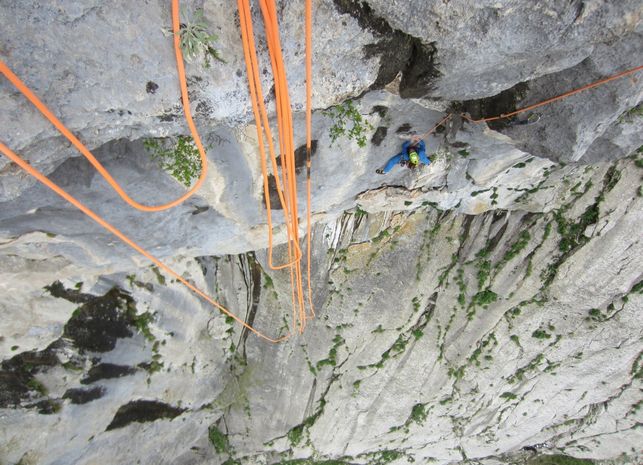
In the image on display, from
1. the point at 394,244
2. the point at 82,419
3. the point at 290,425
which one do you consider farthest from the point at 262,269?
the point at 290,425

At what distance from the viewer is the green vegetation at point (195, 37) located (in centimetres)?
312

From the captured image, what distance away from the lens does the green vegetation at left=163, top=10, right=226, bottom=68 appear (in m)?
3.12

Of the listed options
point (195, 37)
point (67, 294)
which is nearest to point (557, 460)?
point (67, 294)

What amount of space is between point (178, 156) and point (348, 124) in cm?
221

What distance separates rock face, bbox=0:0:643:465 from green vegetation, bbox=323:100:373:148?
4.5 inches

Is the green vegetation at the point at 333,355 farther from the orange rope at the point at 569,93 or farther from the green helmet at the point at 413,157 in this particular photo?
the orange rope at the point at 569,93

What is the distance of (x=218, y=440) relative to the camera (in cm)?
1188

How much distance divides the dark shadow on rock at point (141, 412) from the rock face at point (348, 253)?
10 centimetres

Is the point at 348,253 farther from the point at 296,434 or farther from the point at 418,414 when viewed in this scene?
the point at 296,434

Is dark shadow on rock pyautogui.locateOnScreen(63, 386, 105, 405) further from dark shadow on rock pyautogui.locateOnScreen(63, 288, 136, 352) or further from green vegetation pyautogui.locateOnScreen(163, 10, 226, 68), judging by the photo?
green vegetation pyautogui.locateOnScreen(163, 10, 226, 68)

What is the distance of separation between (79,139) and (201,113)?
1.05m

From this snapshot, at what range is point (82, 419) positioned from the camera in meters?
7.82

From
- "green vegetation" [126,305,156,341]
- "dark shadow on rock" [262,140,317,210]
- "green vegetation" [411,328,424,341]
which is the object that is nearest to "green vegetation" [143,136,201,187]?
"dark shadow on rock" [262,140,317,210]

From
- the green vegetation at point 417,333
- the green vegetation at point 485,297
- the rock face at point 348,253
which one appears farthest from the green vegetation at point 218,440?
the green vegetation at point 485,297
